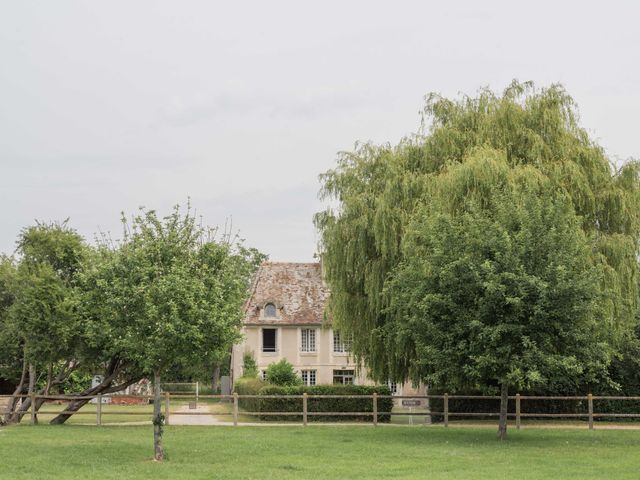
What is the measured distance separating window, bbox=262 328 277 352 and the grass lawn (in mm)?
22090

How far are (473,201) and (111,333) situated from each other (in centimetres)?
1094

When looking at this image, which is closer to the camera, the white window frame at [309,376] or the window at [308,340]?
the window at [308,340]

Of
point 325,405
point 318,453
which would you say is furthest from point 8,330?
point 318,453

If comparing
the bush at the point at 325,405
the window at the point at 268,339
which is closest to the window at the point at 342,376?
the window at the point at 268,339

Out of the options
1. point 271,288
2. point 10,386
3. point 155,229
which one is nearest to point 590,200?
point 155,229

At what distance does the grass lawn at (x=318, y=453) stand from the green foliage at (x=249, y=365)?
820 inches

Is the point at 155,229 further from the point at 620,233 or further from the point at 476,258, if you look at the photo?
A: the point at 620,233

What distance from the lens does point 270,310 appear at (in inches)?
1992

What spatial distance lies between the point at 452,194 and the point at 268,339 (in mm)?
25072

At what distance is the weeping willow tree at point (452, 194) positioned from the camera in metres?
27.8

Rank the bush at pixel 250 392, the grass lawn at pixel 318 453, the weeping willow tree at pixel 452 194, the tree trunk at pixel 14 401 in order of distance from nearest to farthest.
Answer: the grass lawn at pixel 318 453 < the weeping willow tree at pixel 452 194 < the tree trunk at pixel 14 401 < the bush at pixel 250 392

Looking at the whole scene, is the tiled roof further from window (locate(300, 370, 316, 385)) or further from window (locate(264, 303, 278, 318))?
window (locate(300, 370, 316, 385))

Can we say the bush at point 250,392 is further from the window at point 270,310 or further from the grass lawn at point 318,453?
the window at point 270,310

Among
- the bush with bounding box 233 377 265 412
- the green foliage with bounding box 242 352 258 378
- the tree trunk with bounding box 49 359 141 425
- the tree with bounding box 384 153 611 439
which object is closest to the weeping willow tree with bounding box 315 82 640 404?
the tree with bounding box 384 153 611 439
